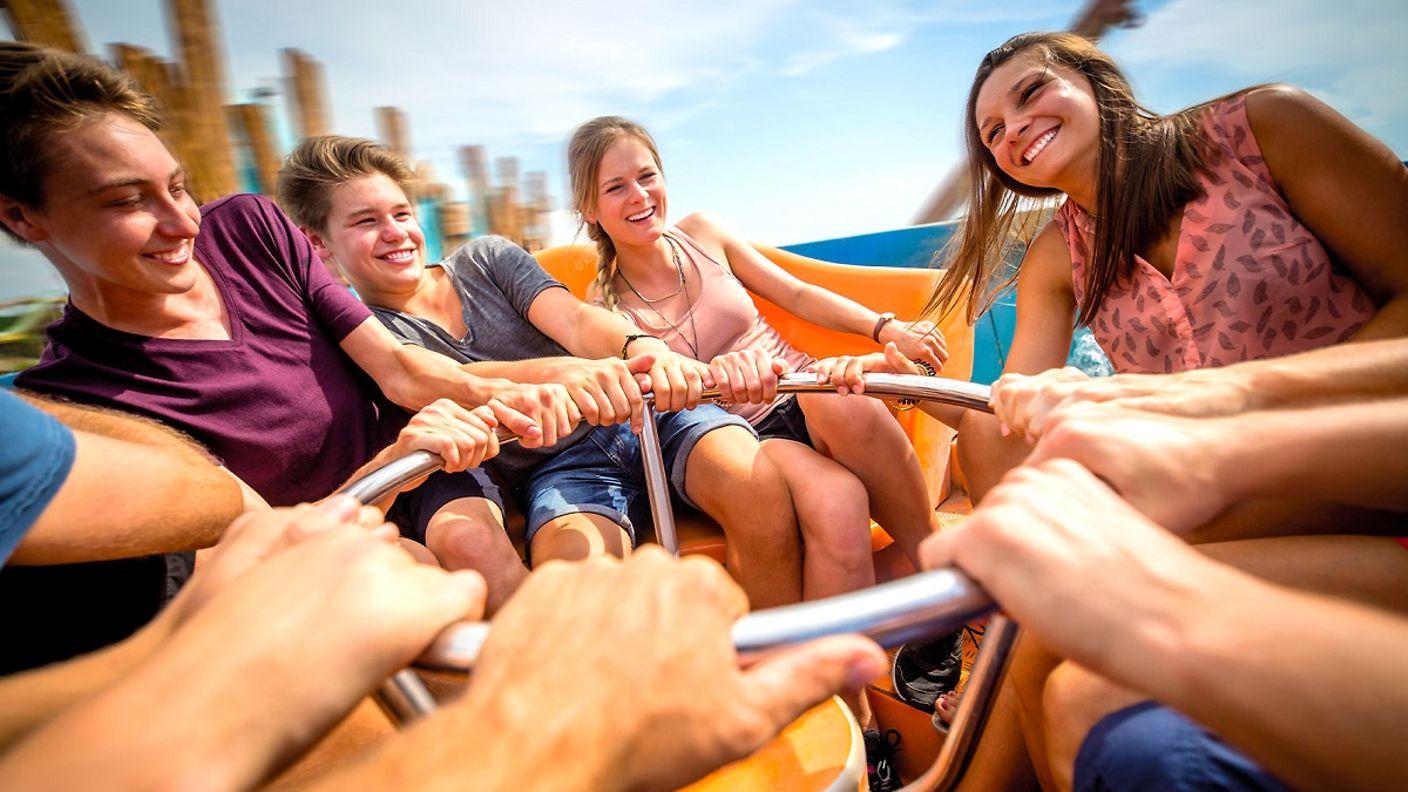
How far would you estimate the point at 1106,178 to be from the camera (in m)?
1.10

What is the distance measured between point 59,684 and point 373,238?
1.17 m

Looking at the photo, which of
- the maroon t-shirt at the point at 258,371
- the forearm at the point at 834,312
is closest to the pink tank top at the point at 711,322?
the forearm at the point at 834,312

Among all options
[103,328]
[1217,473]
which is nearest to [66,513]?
[103,328]

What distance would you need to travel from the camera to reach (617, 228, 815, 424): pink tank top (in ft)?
5.42

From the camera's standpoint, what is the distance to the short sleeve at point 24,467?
0.52 metres

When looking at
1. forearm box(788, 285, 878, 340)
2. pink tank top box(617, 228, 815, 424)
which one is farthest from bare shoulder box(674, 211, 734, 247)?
forearm box(788, 285, 878, 340)

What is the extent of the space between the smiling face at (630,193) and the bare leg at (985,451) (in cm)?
95

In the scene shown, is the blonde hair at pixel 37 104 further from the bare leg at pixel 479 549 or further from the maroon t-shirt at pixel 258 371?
the bare leg at pixel 479 549

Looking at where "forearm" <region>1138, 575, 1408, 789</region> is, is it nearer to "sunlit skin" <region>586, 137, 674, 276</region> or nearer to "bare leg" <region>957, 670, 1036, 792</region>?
"bare leg" <region>957, 670, 1036, 792</region>

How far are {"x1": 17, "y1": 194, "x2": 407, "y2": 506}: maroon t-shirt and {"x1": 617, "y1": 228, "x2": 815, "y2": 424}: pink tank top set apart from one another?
25.5 inches

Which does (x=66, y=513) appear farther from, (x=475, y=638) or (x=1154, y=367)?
(x=1154, y=367)

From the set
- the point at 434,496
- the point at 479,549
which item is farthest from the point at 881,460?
the point at 434,496

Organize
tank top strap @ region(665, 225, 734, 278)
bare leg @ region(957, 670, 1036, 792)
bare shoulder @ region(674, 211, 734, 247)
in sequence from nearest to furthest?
bare leg @ region(957, 670, 1036, 792)
tank top strap @ region(665, 225, 734, 278)
bare shoulder @ region(674, 211, 734, 247)

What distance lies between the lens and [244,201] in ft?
4.17
